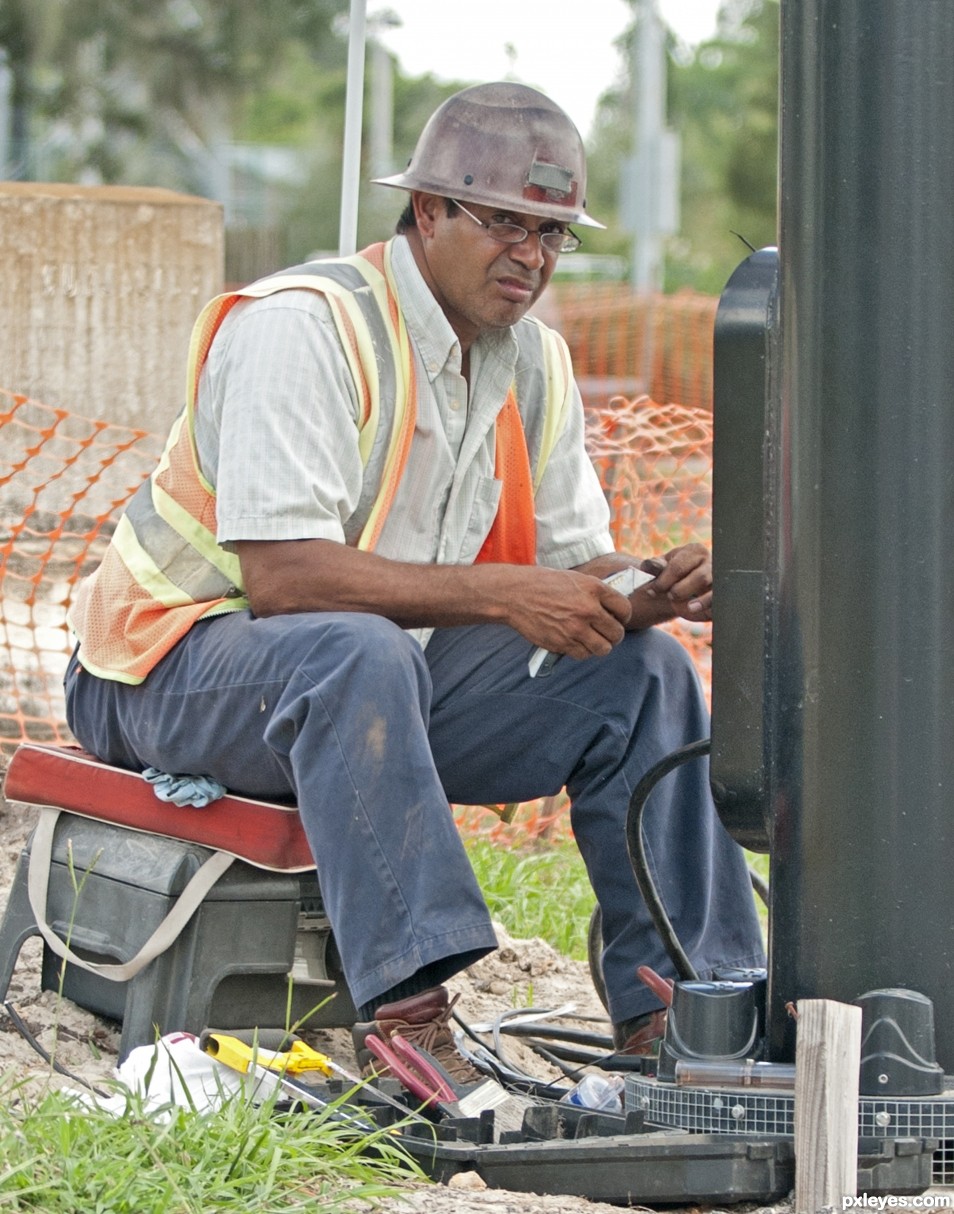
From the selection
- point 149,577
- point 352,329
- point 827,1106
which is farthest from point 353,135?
point 827,1106

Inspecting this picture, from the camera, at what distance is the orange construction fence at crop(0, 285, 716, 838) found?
5566mm

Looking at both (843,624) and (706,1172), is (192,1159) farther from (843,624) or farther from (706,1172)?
(843,624)

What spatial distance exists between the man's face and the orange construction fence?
5.14ft

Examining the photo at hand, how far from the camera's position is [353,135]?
4.57m

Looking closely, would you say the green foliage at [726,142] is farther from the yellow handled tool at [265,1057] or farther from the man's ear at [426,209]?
the yellow handled tool at [265,1057]

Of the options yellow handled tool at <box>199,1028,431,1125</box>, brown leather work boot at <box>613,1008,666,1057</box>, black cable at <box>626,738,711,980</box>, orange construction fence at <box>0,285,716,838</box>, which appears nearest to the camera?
yellow handled tool at <box>199,1028,431,1125</box>

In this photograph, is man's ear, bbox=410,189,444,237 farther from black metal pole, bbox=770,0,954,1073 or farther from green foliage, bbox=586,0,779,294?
green foliage, bbox=586,0,779,294

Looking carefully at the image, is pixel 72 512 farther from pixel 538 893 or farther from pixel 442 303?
pixel 442 303

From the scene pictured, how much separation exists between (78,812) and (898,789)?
1.58 metres

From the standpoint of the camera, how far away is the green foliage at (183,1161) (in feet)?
7.79

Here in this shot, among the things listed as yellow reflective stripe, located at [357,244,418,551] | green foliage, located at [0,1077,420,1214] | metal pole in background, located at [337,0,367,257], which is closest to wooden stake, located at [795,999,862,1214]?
green foliage, located at [0,1077,420,1214]

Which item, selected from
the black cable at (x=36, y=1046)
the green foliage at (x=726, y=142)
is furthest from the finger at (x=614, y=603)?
the green foliage at (x=726, y=142)

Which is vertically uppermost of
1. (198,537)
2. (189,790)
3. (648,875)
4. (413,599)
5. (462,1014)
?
(198,537)

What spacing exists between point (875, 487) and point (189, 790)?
53.5 inches
